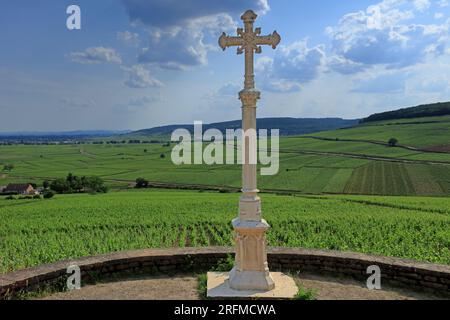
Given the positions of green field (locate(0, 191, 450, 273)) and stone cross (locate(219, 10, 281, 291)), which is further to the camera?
green field (locate(0, 191, 450, 273))

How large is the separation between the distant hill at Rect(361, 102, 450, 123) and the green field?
86.8m

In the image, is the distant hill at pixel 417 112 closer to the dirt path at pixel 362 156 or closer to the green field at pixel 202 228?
the dirt path at pixel 362 156

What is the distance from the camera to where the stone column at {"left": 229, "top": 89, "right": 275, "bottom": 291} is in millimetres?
7086

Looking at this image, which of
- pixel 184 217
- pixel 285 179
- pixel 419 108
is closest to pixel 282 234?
pixel 184 217

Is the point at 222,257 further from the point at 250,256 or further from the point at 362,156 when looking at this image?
the point at 362,156

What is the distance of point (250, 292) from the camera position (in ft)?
22.7

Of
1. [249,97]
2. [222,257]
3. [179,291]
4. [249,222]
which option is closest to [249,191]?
[249,222]

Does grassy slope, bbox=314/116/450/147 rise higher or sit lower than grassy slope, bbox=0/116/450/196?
higher

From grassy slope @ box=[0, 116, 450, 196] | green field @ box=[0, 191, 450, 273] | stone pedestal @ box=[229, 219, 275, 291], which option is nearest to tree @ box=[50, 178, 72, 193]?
grassy slope @ box=[0, 116, 450, 196]

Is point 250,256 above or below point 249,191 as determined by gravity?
below

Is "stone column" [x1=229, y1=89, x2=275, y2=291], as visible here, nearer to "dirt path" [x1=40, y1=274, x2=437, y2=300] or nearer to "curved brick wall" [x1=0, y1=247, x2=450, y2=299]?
"dirt path" [x1=40, y1=274, x2=437, y2=300]

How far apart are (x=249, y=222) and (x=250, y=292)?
120 centimetres

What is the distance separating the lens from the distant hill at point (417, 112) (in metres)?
102

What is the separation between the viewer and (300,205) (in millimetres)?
26062
